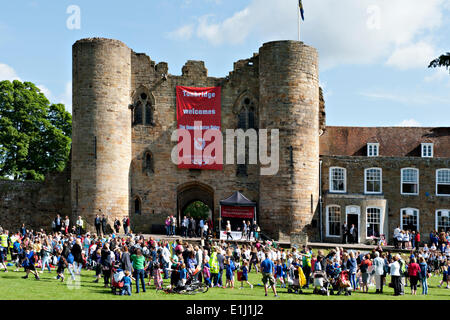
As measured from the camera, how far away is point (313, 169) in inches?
1390

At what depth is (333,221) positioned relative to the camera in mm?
35469

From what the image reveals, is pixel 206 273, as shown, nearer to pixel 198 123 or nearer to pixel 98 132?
pixel 98 132

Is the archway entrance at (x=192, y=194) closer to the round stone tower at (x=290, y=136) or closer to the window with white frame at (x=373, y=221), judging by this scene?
the round stone tower at (x=290, y=136)

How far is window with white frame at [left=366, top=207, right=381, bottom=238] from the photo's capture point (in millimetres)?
35031

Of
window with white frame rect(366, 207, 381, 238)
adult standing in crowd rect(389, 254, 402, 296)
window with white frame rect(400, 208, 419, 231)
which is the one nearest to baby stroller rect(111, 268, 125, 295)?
adult standing in crowd rect(389, 254, 402, 296)

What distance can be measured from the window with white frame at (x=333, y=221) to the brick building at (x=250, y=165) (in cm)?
7

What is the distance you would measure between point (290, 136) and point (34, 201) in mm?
19107

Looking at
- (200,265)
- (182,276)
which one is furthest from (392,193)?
(182,276)

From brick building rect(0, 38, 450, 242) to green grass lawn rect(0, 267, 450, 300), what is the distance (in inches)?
536

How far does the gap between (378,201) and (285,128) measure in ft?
25.7

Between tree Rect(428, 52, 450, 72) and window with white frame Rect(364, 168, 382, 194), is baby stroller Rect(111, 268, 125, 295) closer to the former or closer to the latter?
tree Rect(428, 52, 450, 72)

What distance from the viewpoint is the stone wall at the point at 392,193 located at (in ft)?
115

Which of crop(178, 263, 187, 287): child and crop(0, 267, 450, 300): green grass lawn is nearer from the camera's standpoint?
crop(0, 267, 450, 300): green grass lawn
